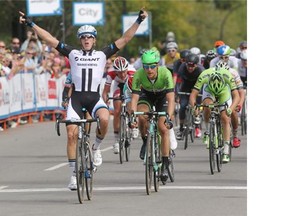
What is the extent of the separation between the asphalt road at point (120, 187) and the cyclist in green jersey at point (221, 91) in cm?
55

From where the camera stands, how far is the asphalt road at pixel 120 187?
12.1 metres

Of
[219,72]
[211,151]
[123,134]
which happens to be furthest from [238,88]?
[211,151]

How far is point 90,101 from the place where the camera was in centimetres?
1368

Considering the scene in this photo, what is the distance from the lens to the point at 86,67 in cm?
1374

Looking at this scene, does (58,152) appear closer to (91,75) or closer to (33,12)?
(91,75)

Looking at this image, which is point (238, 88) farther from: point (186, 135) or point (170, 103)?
point (170, 103)

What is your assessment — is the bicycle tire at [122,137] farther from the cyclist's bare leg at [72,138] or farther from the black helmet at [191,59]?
the cyclist's bare leg at [72,138]

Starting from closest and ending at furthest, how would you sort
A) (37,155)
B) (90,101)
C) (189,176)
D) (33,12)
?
(90,101) < (189,176) < (37,155) < (33,12)

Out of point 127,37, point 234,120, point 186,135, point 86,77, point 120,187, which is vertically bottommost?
point 120,187

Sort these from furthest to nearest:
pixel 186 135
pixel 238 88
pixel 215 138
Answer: pixel 186 135, pixel 238 88, pixel 215 138

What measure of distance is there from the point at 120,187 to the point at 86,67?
164 centimetres

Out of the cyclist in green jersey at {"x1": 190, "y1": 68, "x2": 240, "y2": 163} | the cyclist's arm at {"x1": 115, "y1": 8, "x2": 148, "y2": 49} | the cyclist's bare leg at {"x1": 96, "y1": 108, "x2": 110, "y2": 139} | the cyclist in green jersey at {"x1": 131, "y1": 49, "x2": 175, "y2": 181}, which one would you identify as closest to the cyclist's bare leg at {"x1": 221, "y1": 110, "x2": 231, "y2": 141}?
the cyclist in green jersey at {"x1": 190, "y1": 68, "x2": 240, "y2": 163}
